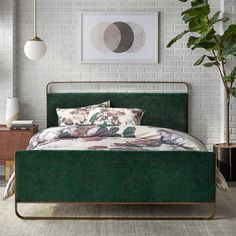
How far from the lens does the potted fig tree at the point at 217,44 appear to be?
19.3 feet

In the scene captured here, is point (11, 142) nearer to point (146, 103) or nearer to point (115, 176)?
point (146, 103)

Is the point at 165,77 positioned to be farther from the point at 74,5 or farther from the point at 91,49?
the point at 74,5

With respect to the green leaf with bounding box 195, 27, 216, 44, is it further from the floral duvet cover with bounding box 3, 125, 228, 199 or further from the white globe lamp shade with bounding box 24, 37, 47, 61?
the white globe lamp shade with bounding box 24, 37, 47, 61

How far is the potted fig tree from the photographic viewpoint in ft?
19.3

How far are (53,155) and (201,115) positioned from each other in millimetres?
2810

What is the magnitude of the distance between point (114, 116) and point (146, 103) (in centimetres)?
61

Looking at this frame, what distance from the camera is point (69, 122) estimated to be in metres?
6.22

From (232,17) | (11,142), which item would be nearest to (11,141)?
(11,142)

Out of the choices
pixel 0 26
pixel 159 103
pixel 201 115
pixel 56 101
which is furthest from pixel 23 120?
pixel 201 115

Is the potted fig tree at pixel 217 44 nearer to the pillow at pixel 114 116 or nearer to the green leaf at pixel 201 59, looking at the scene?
the green leaf at pixel 201 59

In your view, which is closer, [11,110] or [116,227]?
[116,227]

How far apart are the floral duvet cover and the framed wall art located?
4.14 ft

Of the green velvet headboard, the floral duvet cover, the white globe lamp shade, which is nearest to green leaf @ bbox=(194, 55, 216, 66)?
the green velvet headboard

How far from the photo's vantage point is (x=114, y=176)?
14.2 ft
